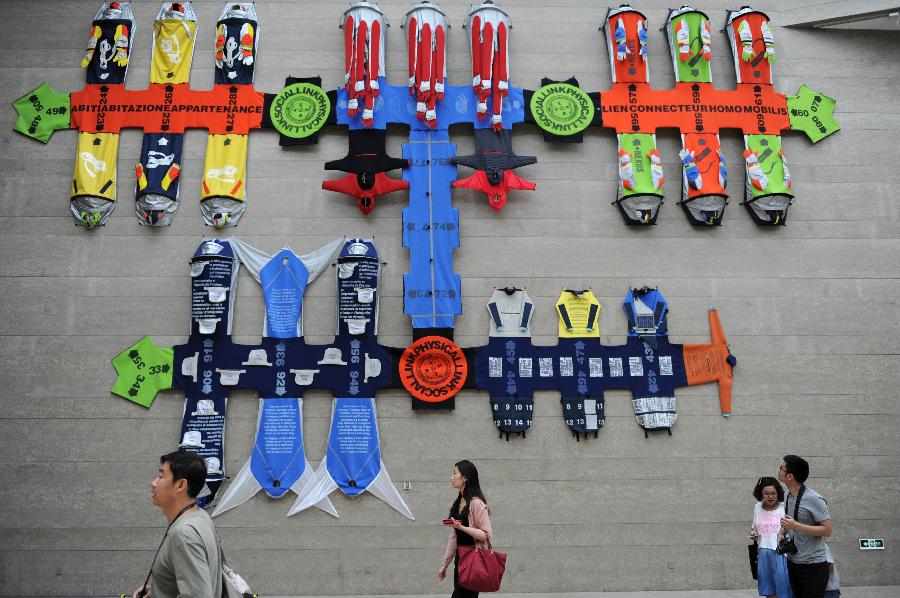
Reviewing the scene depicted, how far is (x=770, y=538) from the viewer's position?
14.6 feet

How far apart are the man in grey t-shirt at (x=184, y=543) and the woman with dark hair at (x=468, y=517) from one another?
4.98ft

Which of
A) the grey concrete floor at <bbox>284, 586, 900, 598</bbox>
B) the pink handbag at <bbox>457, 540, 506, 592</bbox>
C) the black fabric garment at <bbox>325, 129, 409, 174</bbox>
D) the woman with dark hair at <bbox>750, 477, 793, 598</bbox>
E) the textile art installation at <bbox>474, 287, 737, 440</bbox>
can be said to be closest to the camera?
the pink handbag at <bbox>457, 540, 506, 592</bbox>

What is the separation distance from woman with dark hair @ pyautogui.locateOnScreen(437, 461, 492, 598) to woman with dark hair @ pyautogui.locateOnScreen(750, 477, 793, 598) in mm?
1875

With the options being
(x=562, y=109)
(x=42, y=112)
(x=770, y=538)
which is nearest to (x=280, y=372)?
(x=42, y=112)

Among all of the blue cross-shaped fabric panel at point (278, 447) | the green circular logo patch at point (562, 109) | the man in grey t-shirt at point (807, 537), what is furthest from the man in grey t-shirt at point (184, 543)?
the green circular logo patch at point (562, 109)

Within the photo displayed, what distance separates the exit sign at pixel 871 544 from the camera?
705cm

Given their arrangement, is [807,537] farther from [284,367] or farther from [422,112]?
[422,112]

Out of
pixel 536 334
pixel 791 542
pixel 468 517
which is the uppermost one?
pixel 536 334

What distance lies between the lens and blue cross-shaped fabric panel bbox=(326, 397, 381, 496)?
6.86m

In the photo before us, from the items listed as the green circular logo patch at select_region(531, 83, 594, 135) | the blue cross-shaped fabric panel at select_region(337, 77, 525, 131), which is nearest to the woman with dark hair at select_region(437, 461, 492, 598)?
the blue cross-shaped fabric panel at select_region(337, 77, 525, 131)

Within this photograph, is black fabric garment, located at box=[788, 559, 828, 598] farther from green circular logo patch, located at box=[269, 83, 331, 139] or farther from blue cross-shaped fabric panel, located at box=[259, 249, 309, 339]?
green circular logo patch, located at box=[269, 83, 331, 139]

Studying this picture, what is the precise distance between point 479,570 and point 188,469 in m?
1.78

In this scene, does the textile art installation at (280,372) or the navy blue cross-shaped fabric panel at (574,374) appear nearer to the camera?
the textile art installation at (280,372)

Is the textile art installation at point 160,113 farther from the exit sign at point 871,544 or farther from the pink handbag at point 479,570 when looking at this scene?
the exit sign at point 871,544
